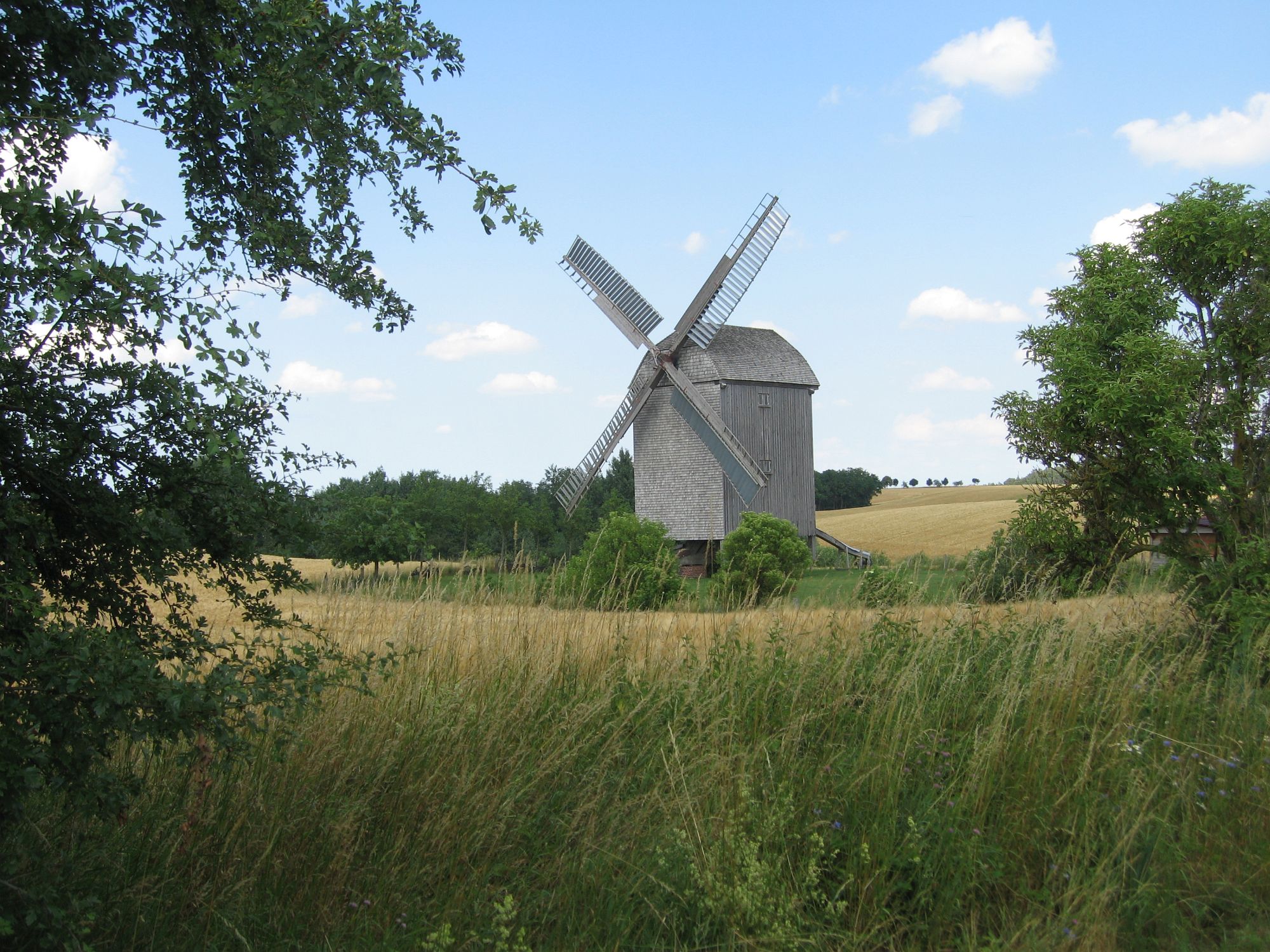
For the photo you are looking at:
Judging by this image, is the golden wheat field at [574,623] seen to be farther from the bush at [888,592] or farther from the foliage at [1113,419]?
the foliage at [1113,419]

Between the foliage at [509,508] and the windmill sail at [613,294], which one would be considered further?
the foliage at [509,508]

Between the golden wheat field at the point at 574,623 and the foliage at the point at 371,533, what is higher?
the foliage at the point at 371,533

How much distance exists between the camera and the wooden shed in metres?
26.3

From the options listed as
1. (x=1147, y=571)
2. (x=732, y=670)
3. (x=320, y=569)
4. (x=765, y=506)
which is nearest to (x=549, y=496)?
(x=320, y=569)

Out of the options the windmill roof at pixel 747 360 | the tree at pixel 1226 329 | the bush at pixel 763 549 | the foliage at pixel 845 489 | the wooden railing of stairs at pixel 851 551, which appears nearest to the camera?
the tree at pixel 1226 329

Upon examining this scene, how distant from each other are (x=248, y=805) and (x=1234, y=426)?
924cm

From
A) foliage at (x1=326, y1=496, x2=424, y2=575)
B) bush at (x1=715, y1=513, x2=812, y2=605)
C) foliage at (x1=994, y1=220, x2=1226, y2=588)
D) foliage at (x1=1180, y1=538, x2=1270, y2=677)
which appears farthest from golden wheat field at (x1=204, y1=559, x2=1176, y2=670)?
bush at (x1=715, y1=513, x2=812, y2=605)

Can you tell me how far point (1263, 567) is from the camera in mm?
7625

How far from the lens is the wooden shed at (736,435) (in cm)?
2633

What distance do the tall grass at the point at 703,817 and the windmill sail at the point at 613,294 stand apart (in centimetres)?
2244

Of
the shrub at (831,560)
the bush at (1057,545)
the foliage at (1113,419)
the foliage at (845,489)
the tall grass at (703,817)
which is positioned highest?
the foliage at (845,489)

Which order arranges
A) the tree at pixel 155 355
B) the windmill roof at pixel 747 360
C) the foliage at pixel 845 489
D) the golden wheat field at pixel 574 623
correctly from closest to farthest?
the tree at pixel 155 355 < the golden wheat field at pixel 574 623 < the windmill roof at pixel 747 360 < the foliage at pixel 845 489

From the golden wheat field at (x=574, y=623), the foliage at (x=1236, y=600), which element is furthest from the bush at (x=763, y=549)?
the golden wheat field at (x=574, y=623)

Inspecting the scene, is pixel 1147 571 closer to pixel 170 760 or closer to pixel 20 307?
pixel 170 760
